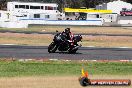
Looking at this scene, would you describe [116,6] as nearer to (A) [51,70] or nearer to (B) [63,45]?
(B) [63,45]

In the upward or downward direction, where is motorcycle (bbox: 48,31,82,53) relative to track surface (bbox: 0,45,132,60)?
upward

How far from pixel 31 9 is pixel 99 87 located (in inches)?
3565

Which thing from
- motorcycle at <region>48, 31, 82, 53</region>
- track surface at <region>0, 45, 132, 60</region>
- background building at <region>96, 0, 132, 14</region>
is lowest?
track surface at <region>0, 45, 132, 60</region>

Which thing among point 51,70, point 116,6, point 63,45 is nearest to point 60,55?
point 63,45

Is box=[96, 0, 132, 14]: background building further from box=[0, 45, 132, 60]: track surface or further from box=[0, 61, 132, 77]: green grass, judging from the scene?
box=[0, 61, 132, 77]: green grass

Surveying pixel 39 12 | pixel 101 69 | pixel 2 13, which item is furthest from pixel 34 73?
pixel 39 12

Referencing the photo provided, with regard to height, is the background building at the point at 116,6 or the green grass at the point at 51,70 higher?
the background building at the point at 116,6

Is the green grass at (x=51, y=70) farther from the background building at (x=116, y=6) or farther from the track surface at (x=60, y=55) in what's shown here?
the background building at (x=116, y=6)

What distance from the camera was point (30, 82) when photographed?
12164mm

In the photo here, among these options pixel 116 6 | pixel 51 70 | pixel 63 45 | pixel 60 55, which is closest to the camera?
pixel 51 70

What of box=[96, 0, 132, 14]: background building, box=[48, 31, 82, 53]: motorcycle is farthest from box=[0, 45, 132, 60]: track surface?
box=[96, 0, 132, 14]: background building

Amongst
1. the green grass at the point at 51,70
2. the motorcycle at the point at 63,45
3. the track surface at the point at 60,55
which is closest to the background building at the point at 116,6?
the track surface at the point at 60,55

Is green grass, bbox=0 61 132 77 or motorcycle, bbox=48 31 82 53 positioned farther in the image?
motorcycle, bbox=48 31 82 53

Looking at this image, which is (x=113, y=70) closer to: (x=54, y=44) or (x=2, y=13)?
(x=54, y=44)
